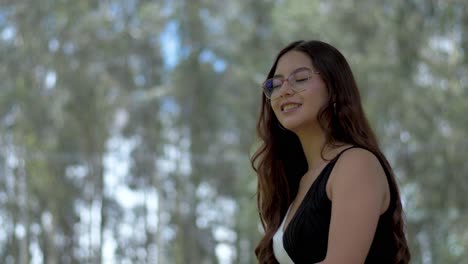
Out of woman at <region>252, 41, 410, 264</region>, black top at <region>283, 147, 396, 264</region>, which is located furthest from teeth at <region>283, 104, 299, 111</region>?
black top at <region>283, 147, 396, 264</region>

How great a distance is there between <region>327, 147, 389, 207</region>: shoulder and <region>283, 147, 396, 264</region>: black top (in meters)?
0.03

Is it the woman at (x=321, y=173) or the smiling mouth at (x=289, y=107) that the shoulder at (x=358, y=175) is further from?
the smiling mouth at (x=289, y=107)

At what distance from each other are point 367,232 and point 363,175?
3.1 inches

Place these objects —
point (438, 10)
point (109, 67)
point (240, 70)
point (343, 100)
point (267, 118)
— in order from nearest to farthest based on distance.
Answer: point (343, 100), point (267, 118), point (438, 10), point (240, 70), point (109, 67)

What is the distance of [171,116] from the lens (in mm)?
13203

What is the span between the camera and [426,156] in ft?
34.0

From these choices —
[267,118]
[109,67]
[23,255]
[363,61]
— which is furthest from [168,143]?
[267,118]

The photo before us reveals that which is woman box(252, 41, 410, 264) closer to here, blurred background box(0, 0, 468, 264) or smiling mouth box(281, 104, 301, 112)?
smiling mouth box(281, 104, 301, 112)

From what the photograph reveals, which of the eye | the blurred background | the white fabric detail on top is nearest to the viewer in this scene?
the white fabric detail on top

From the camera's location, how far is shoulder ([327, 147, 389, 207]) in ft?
3.33

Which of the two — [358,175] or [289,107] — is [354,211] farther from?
[289,107]

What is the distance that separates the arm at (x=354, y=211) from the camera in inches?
39.2

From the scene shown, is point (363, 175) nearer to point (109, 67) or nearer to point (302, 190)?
point (302, 190)

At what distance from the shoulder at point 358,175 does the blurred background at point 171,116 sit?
9.47 meters
